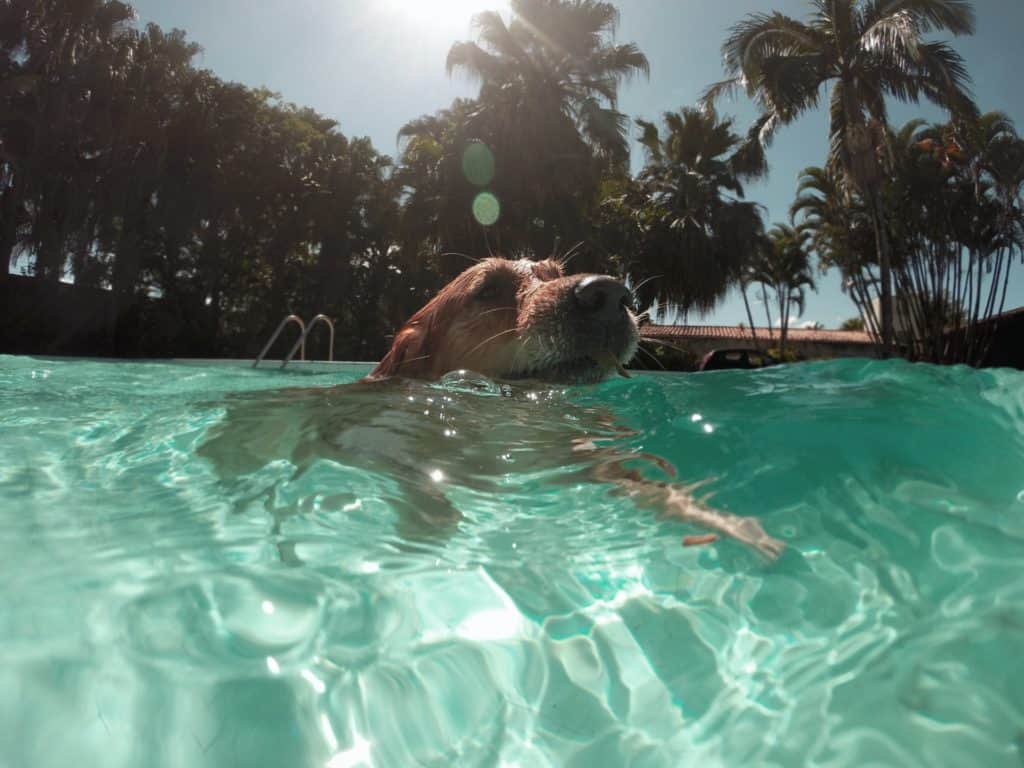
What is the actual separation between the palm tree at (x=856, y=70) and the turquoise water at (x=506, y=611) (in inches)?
778

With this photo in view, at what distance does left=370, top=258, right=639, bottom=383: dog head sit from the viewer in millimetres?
3230

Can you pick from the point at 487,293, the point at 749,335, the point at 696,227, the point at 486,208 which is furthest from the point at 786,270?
the point at 487,293

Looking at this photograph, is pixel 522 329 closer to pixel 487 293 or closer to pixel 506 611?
pixel 487 293

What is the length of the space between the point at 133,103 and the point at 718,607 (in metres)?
26.3

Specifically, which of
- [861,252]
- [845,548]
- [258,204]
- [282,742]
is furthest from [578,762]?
[861,252]

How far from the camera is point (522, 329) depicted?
11.2 ft

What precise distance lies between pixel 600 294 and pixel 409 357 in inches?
56.9

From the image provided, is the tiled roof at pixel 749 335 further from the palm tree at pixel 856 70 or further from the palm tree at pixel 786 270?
the palm tree at pixel 856 70

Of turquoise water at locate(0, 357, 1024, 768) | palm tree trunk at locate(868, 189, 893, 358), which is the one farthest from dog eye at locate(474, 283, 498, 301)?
palm tree trunk at locate(868, 189, 893, 358)

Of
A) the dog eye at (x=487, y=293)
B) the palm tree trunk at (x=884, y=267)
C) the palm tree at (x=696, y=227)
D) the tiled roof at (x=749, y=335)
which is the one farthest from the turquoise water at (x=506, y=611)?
the tiled roof at (x=749, y=335)

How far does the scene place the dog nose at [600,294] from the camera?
125 inches

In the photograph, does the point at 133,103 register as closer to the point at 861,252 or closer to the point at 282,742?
the point at 282,742

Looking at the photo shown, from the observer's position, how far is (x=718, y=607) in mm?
1305

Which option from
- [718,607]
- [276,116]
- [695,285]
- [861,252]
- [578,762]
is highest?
[276,116]
